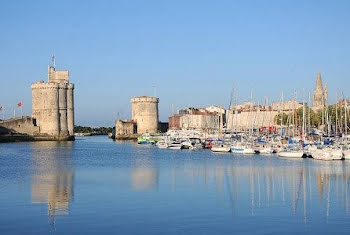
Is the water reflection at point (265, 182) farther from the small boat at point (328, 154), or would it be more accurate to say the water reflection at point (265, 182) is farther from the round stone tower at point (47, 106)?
the round stone tower at point (47, 106)

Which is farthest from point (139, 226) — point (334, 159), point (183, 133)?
point (183, 133)

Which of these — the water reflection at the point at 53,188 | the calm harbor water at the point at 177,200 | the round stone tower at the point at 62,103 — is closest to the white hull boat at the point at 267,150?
the calm harbor water at the point at 177,200

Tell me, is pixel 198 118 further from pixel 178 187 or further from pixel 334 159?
pixel 178 187

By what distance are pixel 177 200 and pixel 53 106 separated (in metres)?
55.4

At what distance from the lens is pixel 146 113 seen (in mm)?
80312

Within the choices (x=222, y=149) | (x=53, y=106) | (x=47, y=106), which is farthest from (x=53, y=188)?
(x=47, y=106)

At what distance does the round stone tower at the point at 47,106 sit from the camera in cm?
7206

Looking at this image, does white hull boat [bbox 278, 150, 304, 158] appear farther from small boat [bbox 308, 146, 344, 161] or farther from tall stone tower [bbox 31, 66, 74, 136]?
tall stone tower [bbox 31, 66, 74, 136]

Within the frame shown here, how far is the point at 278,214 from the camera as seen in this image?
15.8 m

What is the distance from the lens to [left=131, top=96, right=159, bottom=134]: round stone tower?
263ft

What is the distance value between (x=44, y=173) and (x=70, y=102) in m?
46.3

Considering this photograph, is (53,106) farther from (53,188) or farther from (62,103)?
(53,188)

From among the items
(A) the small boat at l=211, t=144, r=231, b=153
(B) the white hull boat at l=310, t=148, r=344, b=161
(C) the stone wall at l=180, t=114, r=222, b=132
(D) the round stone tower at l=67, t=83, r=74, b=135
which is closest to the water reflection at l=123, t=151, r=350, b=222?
(B) the white hull boat at l=310, t=148, r=344, b=161

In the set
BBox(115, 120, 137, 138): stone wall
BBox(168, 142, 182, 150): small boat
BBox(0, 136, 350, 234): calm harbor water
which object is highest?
BBox(115, 120, 137, 138): stone wall
